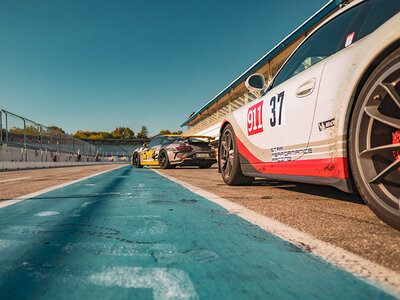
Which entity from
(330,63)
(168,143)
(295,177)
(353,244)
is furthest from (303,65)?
(168,143)

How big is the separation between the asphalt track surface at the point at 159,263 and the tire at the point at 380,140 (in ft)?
2.32

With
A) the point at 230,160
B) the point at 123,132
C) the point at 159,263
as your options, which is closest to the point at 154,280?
the point at 159,263

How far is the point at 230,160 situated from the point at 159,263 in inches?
130

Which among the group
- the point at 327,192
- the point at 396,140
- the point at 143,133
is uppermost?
the point at 143,133

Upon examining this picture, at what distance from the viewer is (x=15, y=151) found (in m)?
16.5

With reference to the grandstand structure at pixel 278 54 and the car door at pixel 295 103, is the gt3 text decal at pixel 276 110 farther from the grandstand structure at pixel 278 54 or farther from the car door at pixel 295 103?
the grandstand structure at pixel 278 54

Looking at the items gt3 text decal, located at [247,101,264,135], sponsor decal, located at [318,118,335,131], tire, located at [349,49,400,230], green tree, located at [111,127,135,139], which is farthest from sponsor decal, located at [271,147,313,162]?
green tree, located at [111,127,135,139]

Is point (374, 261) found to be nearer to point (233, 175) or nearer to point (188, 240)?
point (188, 240)

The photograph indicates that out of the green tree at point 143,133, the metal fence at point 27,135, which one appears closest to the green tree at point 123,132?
the green tree at point 143,133

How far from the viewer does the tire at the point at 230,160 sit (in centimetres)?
402

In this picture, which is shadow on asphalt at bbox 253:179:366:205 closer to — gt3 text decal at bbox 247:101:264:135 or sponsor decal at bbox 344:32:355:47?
gt3 text decal at bbox 247:101:264:135

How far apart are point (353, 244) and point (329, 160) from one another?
0.85 meters

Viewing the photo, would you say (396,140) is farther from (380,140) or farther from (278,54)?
(278,54)

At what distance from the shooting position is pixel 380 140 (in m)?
1.67
